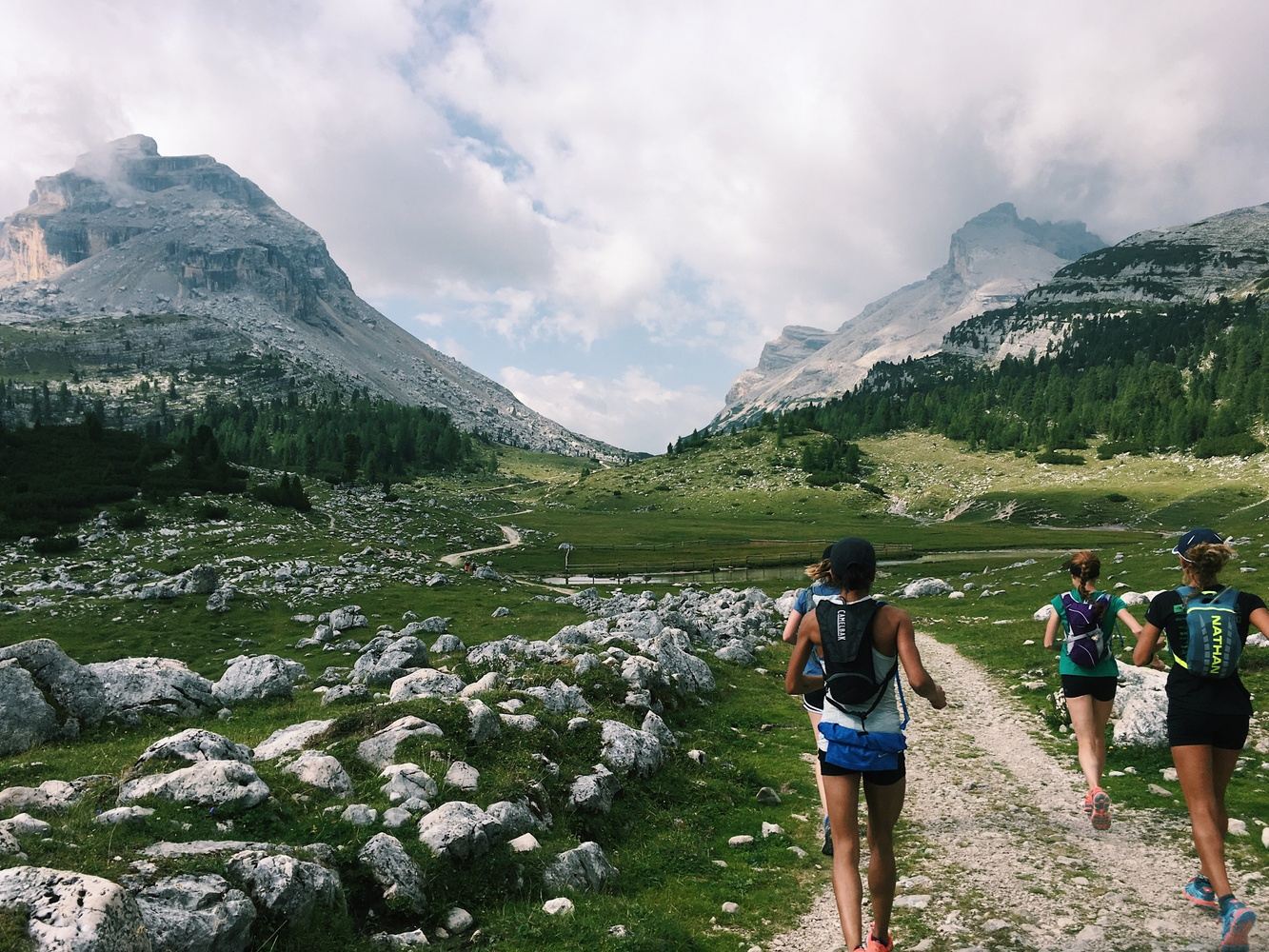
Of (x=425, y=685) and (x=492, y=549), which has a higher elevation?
(x=425, y=685)

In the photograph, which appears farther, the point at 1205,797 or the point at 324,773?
the point at 324,773

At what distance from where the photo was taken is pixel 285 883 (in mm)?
7562

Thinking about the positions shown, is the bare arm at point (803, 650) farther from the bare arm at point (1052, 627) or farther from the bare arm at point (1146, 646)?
the bare arm at point (1052, 627)

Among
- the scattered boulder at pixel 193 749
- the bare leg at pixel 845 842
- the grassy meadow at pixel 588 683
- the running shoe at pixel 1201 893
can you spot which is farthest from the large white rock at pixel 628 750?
the running shoe at pixel 1201 893

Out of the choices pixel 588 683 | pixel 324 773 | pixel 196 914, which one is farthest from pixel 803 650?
pixel 588 683

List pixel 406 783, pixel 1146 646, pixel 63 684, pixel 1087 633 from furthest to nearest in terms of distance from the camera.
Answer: pixel 63 684
pixel 1087 633
pixel 406 783
pixel 1146 646

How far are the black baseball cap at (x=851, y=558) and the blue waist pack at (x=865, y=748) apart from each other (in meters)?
1.72

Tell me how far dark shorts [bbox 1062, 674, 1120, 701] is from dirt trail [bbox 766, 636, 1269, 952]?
2.17 meters

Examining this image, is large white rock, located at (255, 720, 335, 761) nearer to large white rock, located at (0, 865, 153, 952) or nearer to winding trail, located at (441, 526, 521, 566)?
large white rock, located at (0, 865, 153, 952)

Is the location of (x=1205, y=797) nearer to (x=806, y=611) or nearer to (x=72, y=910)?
(x=806, y=611)

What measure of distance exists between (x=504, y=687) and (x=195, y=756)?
7.32m

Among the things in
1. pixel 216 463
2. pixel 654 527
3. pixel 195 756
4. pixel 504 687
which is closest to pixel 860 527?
pixel 654 527

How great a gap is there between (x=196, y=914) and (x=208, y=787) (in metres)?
3.36

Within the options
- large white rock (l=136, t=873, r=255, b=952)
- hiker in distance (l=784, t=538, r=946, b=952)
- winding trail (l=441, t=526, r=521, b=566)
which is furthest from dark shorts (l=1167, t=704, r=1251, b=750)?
winding trail (l=441, t=526, r=521, b=566)
